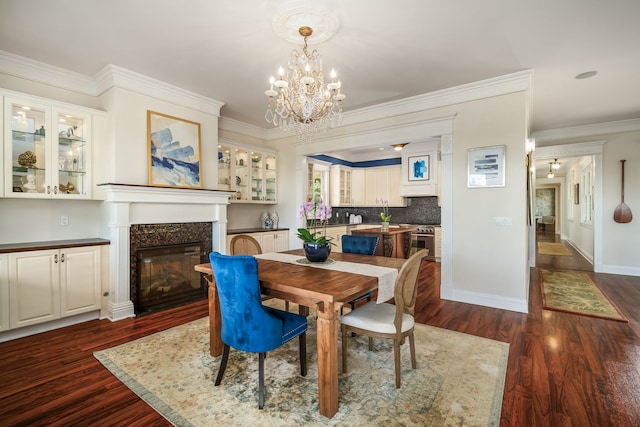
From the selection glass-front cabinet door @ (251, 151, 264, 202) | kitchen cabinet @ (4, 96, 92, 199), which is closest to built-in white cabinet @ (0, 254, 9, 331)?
kitchen cabinet @ (4, 96, 92, 199)

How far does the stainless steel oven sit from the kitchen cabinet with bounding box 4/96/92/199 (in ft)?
19.8

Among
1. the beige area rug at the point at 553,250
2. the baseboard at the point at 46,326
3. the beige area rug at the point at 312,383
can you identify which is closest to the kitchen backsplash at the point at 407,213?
the beige area rug at the point at 553,250

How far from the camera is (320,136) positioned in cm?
518

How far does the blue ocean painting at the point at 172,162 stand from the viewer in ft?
12.1

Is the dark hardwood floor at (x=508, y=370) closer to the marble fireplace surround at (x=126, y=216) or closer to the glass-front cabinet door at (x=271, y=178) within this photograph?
the marble fireplace surround at (x=126, y=216)

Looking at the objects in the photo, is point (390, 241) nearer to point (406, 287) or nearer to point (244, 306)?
point (406, 287)

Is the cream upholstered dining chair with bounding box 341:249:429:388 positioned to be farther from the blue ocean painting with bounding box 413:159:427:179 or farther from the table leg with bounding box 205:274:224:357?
the blue ocean painting with bounding box 413:159:427:179

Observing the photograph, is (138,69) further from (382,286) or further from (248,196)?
(382,286)

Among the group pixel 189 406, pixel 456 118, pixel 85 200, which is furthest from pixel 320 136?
pixel 189 406

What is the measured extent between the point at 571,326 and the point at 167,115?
516cm

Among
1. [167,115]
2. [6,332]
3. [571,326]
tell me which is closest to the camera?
[6,332]

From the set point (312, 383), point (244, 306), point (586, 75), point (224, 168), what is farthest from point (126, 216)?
point (586, 75)

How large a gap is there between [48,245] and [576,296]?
6.41 m

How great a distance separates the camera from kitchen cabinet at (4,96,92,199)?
3011mm
